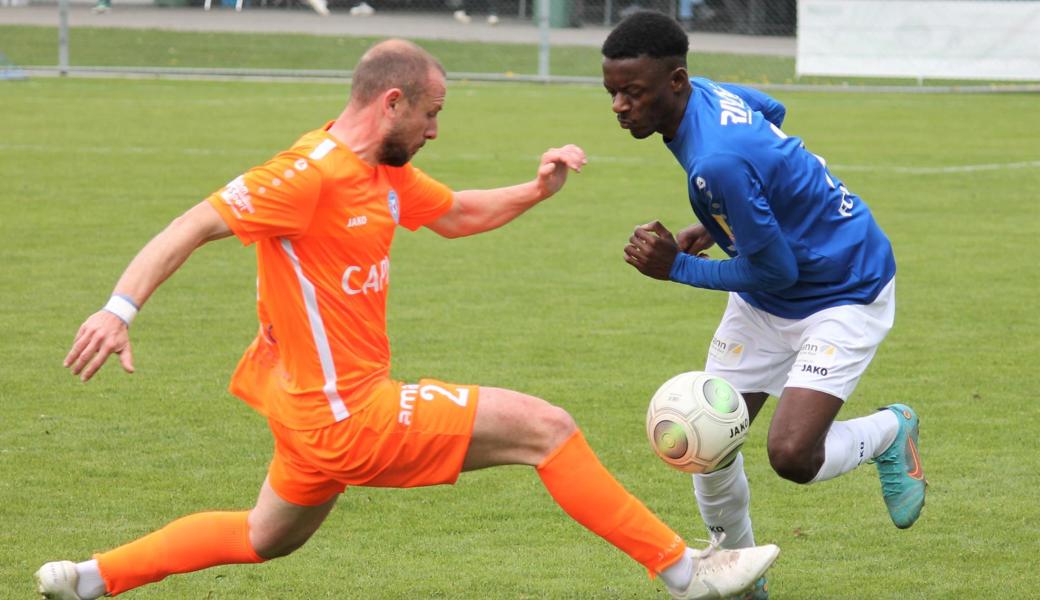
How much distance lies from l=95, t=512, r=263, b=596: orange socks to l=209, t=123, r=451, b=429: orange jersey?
1.57ft

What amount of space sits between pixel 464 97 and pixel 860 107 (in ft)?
22.3

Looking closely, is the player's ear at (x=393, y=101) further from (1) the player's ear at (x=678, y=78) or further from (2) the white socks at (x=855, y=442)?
(2) the white socks at (x=855, y=442)

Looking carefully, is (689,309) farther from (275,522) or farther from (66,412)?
(275,522)

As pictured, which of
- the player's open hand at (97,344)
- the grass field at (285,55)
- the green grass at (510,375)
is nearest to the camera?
the player's open hand at (97,344)

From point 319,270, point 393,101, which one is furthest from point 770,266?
point 319,270

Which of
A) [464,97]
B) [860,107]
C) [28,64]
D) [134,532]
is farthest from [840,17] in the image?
[134,532]

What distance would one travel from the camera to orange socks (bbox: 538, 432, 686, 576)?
15.5 feet

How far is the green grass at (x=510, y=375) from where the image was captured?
5.93 metres

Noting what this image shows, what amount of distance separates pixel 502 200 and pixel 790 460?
1393 millimetres

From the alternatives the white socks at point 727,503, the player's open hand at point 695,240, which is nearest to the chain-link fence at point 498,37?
the player's open hand at point 695,240

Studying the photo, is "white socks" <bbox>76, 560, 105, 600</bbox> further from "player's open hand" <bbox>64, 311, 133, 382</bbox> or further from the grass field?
the grass field

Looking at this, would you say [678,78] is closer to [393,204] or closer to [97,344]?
[393,204]

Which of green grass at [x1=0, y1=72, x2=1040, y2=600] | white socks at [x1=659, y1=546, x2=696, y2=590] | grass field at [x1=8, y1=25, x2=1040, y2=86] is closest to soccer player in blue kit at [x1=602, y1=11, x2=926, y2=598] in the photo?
green grass at [x1=0, y1=72, x2=1040, y2=600]

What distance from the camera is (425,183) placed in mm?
5148
